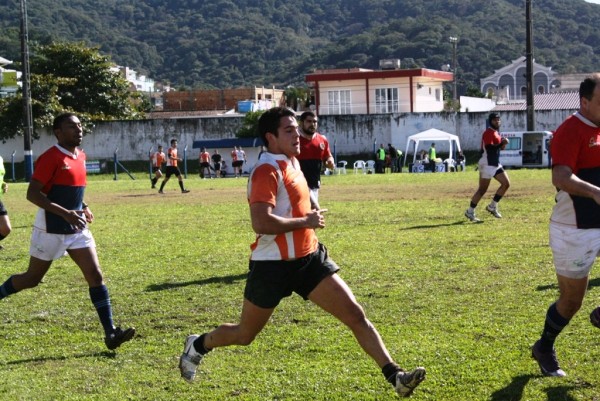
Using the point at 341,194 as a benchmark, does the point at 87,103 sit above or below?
above

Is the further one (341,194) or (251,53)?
(251,53)

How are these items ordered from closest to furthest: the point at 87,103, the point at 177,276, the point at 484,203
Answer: the point at 177,276 < the point at 484,203 < the point at 87,103

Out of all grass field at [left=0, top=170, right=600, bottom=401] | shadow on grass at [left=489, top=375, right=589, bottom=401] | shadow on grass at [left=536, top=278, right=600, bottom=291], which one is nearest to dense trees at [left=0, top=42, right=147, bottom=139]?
grass field at [left=0, top=170, right=600, bottom=401]

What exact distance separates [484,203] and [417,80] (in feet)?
150

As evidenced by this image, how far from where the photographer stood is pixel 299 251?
646cm

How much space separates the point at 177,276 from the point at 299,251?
6.49 m

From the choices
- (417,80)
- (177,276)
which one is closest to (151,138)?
Result: (417,80)

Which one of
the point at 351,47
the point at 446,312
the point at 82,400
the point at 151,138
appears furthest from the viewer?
the point at 351,47

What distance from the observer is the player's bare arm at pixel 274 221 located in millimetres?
6270

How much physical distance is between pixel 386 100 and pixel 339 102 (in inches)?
135

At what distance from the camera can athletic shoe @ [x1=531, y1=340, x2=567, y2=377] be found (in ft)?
23.2

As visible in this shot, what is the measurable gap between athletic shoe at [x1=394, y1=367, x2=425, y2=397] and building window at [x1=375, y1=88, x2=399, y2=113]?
61.7m

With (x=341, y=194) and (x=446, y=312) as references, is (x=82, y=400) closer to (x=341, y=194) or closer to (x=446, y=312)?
(x=446, y=312)

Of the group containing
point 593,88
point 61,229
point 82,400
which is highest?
point 593,88
